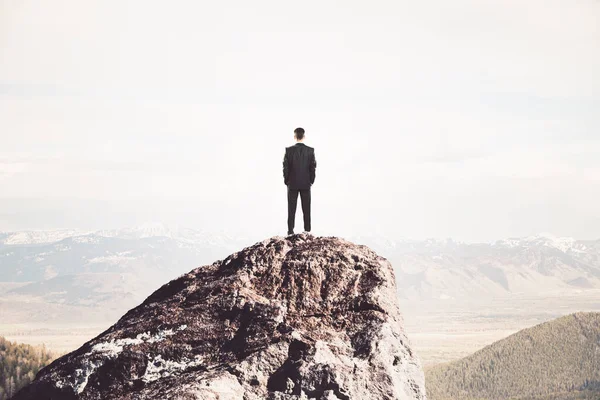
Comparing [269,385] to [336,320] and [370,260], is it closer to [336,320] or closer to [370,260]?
[336,320]

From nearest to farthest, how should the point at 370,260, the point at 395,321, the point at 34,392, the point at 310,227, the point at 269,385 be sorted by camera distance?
→ the point at 269,385
the point at 34,392
the point at 395,321
the point at 370,260
the point at 310,227

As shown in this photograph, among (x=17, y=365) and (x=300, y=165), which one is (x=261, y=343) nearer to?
(x=300, y=165)

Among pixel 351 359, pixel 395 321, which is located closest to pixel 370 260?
pixel 395 321

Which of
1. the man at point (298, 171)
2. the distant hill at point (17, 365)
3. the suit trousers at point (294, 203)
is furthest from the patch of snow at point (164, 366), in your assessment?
the distant hill at point (17, 365)

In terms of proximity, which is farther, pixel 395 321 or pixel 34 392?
pixel 395 321

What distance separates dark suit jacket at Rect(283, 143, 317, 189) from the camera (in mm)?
15719

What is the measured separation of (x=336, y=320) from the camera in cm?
1138

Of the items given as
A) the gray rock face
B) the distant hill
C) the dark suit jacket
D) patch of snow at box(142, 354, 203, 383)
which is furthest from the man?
the distant hill

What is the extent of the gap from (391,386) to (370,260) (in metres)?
2.77

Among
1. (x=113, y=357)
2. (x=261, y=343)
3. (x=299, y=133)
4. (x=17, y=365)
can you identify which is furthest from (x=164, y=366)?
(x=17, y=365)

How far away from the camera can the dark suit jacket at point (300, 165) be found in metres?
15.7

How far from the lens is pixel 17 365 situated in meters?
86.8

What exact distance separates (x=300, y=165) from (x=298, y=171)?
15 cm

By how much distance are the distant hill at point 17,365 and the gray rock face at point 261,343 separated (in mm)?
71917
